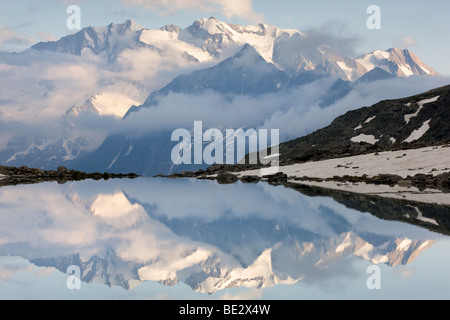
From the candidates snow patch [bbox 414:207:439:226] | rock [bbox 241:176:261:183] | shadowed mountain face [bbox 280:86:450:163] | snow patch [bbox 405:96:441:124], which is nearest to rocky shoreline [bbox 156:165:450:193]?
rock [bbox 241:176:261:183]

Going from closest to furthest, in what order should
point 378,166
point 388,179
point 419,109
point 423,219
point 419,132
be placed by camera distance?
point 423,219 → point 388,179 → point 378,166 → point 419,132 → point 419,109

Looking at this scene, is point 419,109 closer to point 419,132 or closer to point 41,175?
point 419,132

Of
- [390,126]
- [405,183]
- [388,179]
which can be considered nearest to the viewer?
[405,183]

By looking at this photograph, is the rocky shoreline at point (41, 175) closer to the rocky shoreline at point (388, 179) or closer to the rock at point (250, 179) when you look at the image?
the rocky shoreline at point (388, 179)

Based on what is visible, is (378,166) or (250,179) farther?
(250,179)

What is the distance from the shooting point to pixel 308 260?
13734mm

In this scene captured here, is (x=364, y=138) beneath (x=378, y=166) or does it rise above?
above

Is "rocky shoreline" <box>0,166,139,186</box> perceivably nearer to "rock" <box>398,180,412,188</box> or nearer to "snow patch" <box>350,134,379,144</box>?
"rock" <box>398,180,412,188</box>

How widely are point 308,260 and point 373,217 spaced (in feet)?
35.1

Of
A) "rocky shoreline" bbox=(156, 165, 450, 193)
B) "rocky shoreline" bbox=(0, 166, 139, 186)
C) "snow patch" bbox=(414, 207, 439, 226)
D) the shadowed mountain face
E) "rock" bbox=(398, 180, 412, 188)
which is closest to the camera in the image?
"snow patch" bbox=(414, 207, 439, 226)

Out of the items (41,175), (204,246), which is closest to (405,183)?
(204,246)

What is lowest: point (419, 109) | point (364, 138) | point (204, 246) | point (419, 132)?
point (204, 246)
